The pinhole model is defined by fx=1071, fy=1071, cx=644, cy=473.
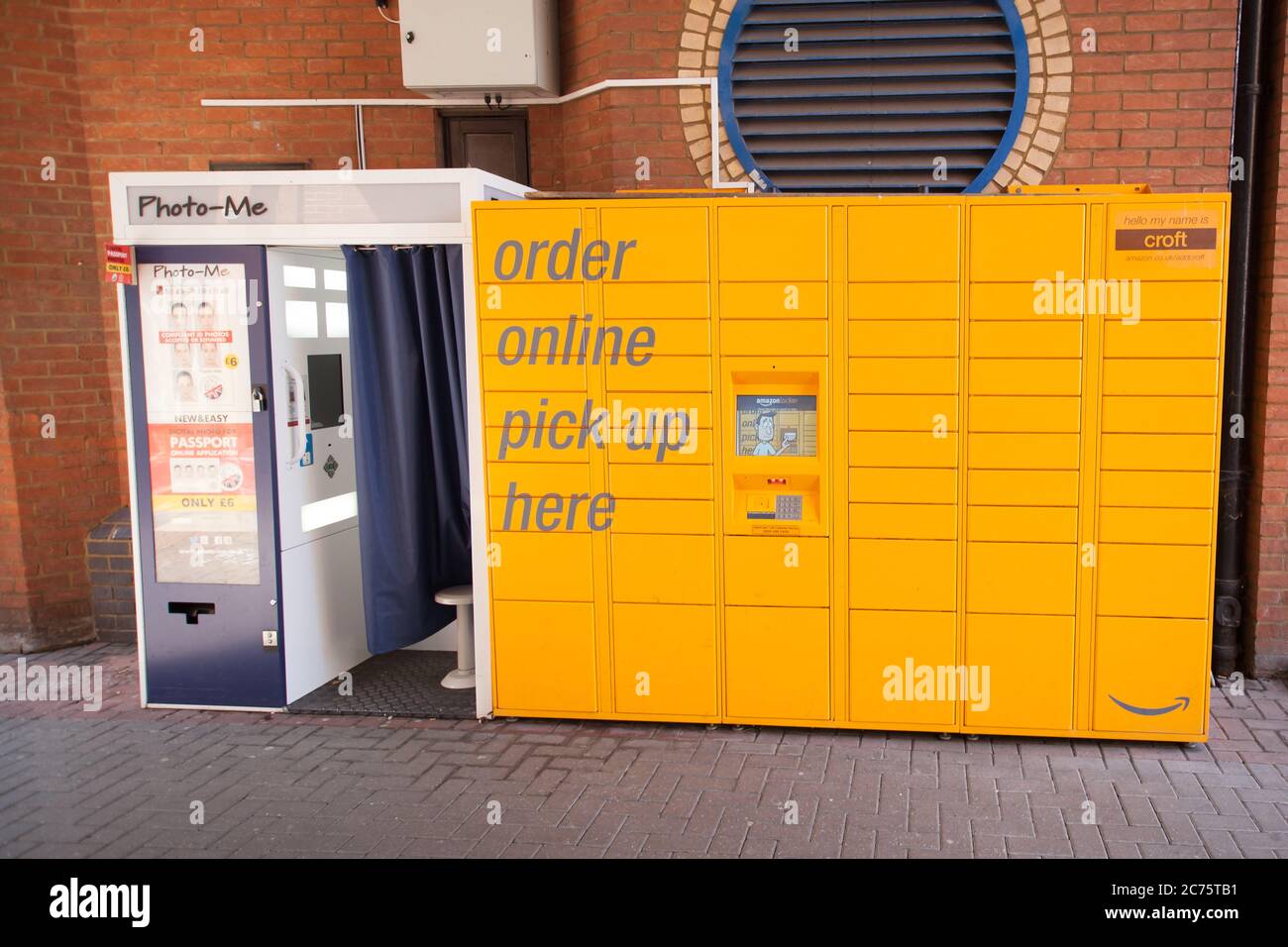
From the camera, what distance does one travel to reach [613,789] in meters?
4.70

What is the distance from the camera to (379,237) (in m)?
5.41

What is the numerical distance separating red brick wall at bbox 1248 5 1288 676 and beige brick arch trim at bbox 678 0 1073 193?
107cm

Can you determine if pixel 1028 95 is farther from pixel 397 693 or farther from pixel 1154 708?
pixel 397 693

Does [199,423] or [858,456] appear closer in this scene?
[858,456]

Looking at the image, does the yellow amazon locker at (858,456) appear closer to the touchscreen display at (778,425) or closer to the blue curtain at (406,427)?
the touchscreen display at (778,425)

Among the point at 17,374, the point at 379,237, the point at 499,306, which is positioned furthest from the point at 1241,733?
the point at 17,374

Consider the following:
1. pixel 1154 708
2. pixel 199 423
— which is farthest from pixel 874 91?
pixel 199 423

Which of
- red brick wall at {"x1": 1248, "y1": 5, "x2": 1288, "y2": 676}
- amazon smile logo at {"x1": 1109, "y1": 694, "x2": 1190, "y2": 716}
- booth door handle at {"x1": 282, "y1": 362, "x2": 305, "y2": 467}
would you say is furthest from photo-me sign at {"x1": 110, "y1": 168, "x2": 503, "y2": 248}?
red brick wall at {"x1": 1248, "y1": 5, "x2": 1288, "y2": 676}

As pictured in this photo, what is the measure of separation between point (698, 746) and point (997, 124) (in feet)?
13.0

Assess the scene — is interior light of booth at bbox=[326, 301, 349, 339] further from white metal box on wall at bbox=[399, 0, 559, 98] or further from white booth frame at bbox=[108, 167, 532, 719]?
white metal box on wall at bbox=[399, 0, 559, 98]

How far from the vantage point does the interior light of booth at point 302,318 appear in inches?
227

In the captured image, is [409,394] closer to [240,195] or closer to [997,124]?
[240,195]

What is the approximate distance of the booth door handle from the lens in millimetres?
5750

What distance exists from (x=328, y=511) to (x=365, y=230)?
5.49ft
